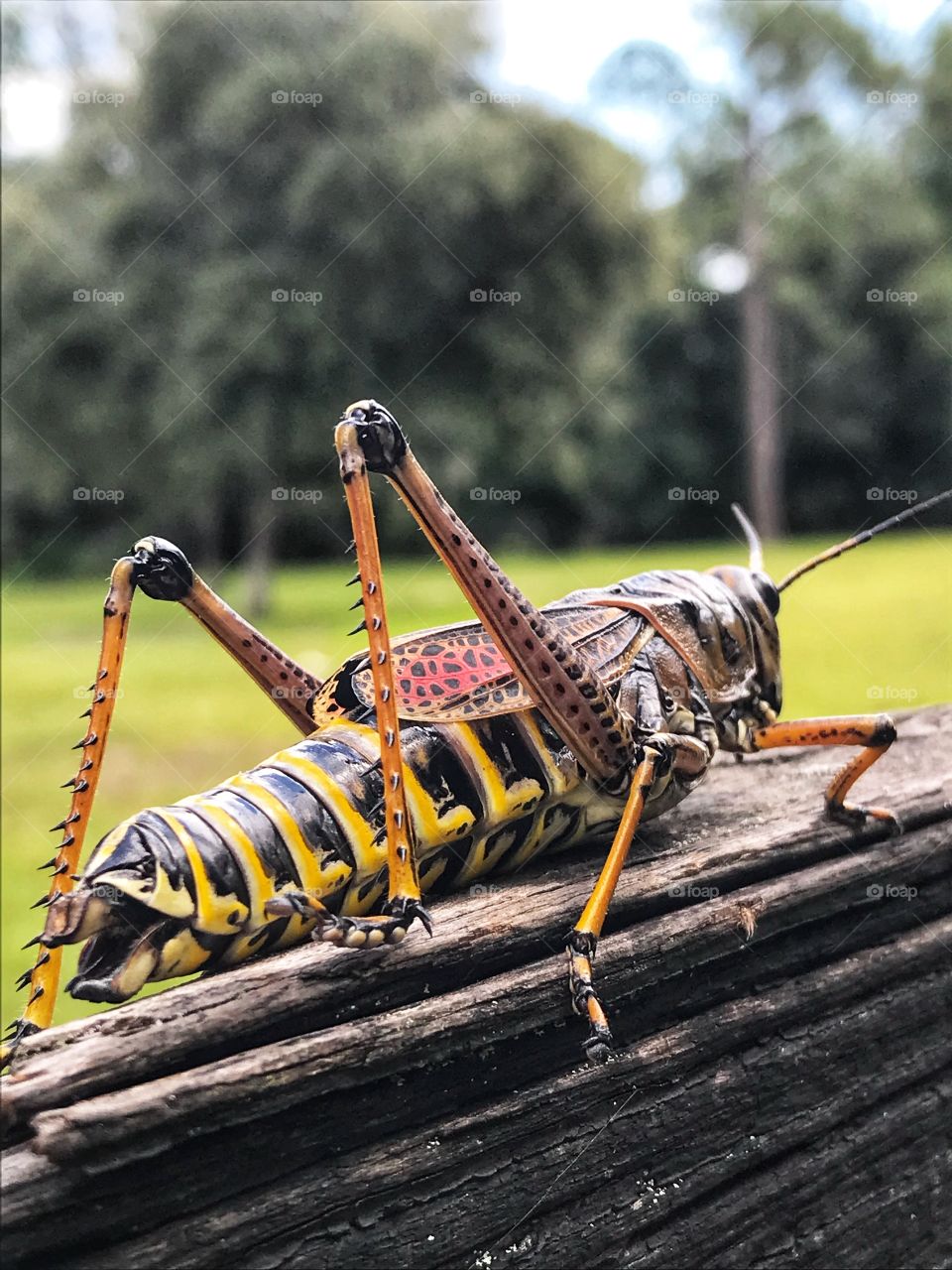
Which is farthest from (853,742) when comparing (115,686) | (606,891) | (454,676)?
(115,686)

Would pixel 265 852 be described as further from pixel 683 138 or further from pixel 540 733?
pixel 683 138

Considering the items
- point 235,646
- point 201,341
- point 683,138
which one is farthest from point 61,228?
point 683,138

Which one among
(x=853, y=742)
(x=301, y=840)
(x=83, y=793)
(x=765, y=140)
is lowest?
(x=853, y=742)

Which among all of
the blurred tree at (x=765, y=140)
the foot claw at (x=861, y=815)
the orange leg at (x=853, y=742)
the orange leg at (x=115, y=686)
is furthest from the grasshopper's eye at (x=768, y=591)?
the blurred tree at (x=765, y=140)

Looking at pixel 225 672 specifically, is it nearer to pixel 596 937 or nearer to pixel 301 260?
pixel 301 260

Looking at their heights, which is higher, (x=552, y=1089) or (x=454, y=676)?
(x=454, y=676)

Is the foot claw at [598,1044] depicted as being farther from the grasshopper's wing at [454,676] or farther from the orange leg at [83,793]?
the orange leg at [83,793]
